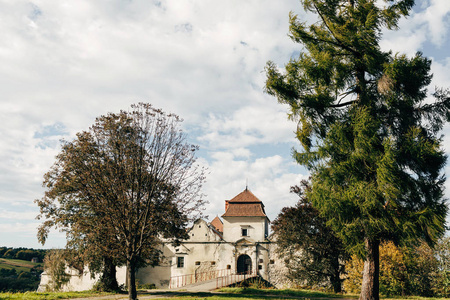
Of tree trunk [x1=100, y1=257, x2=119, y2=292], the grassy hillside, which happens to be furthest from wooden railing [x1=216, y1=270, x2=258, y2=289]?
the grassy hillside

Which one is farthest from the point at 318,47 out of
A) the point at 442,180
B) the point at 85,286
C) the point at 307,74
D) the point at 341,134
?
the point at 85,286

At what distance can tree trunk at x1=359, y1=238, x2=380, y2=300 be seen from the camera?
11.2m

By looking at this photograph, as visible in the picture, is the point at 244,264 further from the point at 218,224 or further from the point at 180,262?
the point at 218,224

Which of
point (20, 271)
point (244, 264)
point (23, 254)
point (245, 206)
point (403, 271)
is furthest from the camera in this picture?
point (23, 254)

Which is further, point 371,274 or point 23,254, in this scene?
point 23,254

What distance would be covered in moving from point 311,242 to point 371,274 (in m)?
13.7

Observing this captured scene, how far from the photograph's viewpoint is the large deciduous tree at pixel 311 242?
81.3 feet

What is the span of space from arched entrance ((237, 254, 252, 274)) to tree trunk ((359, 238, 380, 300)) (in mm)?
25776

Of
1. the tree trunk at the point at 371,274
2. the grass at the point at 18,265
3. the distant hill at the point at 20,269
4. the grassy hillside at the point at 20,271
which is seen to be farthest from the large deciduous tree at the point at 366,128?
the grass at the point at 18,265

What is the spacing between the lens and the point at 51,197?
19297 millimetres

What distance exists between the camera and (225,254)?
36.8 meters

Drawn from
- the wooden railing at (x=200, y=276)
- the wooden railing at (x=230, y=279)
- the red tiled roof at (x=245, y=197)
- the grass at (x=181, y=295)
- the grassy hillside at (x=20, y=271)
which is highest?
the red tiled roof at (x=245, y=197)

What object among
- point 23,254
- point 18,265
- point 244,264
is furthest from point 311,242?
point 23,254

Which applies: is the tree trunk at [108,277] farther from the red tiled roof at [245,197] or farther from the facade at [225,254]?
the red tiled roof at [245,197]
